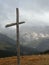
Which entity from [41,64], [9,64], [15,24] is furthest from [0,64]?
[15,24]

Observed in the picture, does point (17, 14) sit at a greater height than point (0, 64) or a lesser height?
greater

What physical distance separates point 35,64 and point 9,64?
19.7ft

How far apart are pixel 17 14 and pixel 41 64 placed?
16796 millimetres

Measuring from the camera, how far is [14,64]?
45062mm

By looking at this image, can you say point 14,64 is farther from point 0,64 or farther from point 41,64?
point 41,64

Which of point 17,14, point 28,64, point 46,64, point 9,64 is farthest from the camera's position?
point 9,64

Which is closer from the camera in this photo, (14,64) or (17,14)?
(17,14)

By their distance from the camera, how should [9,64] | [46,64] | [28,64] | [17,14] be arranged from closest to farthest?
[17,14], [46,64], [28,64], [9,64]

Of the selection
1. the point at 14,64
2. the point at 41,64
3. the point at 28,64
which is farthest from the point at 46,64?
the point at 14,64

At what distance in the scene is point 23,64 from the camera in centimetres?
4338

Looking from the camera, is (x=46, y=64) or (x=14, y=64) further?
(x=14, y=64)

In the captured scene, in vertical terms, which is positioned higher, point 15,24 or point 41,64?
point 15,24

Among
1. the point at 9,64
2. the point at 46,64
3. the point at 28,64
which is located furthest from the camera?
the point at 9,64

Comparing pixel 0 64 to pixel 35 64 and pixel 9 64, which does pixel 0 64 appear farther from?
pixel 35 64
